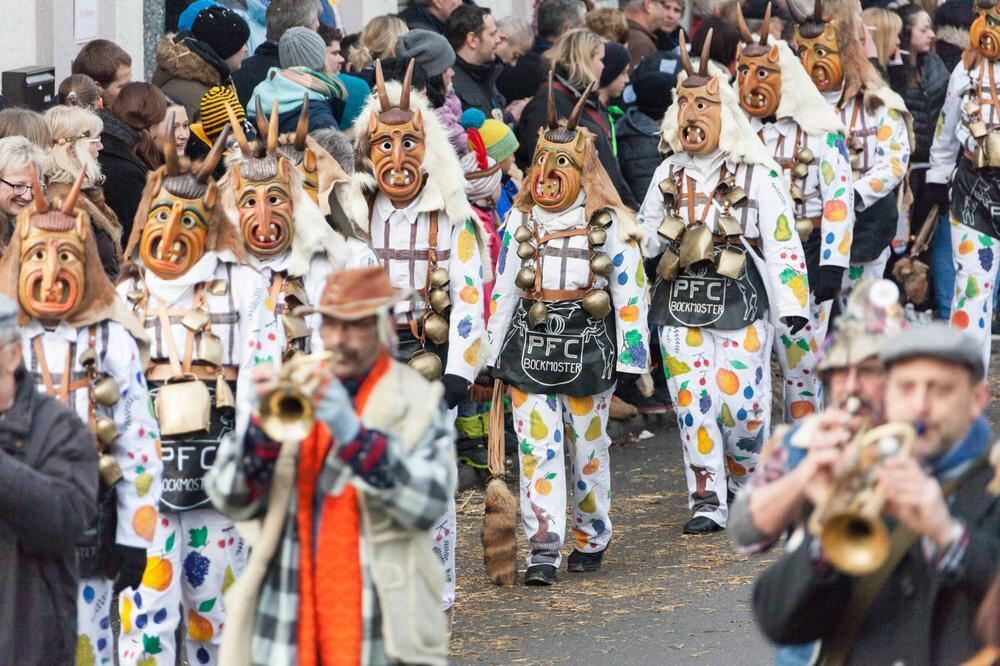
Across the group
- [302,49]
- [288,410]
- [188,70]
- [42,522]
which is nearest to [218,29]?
[188,70]

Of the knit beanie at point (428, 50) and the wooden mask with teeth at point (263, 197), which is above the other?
the knit beanie at point (428, 50)

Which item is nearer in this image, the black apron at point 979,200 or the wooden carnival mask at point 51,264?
the wooden carnival mask at point 51,264

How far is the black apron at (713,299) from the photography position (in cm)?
990

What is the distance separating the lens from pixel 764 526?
14.6ft

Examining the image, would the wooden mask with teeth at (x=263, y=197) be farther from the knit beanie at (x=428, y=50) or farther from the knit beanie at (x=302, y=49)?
the knit beanie at (x=428, y=50)

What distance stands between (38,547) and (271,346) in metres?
1.81

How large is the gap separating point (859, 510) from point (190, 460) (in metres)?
3.51

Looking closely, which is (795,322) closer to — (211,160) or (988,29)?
(988,29)

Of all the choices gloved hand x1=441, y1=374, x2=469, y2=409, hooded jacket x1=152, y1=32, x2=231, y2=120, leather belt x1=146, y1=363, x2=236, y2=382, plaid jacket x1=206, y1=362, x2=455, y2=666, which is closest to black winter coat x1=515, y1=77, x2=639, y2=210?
hooded jacket x1=152, y1=32, x2=231, y2=120

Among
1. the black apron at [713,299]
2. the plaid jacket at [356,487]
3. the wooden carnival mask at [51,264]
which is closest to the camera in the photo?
the plaid jacket at [356,487]

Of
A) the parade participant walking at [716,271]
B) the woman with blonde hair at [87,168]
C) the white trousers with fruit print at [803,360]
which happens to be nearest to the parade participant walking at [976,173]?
the white trousers with fruit print at [803,360]

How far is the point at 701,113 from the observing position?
32.2ft

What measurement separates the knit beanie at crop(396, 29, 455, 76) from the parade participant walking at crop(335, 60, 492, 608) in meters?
2.45

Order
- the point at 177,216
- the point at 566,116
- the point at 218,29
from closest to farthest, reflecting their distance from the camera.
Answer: the point at 177,216, the point at 218,29, the point at 566,116
